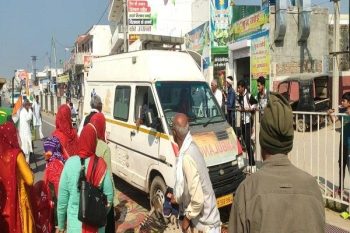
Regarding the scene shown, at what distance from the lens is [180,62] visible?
718 cm

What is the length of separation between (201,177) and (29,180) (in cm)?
166

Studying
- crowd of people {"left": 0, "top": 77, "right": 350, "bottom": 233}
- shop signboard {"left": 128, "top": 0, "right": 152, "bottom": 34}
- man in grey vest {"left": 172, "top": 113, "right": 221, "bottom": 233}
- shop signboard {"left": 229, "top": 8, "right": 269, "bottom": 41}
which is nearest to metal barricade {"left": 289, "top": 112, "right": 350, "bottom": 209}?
crowd of people {"left": 0, "top": 77, "right": 350, "bottom": 233}

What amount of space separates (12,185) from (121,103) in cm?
402

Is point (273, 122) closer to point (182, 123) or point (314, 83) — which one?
point (182, 123)

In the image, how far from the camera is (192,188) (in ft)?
11.3

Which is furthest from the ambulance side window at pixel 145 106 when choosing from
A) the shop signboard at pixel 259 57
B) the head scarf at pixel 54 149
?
the shop signboard at pixel 259 57

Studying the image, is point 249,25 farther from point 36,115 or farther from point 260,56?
point 36,115

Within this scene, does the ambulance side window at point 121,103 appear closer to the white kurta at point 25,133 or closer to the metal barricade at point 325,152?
the metal barricade at point 325,152

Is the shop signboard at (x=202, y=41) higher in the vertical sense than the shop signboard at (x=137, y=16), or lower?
lower

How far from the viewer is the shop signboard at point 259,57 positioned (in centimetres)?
1731

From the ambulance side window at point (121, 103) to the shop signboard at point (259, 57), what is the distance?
34.9 ft

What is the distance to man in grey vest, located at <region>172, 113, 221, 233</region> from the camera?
345cm

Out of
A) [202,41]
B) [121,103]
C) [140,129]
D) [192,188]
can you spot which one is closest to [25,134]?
[121,103]

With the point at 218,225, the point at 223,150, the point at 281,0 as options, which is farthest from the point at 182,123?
the point at 281,0
